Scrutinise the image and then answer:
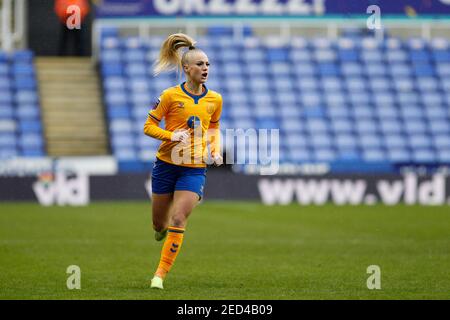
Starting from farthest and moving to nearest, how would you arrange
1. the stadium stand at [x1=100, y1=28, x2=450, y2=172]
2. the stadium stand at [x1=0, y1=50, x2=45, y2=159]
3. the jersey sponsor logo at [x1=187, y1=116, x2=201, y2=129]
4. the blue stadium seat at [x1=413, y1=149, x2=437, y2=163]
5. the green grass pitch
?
the blue stadium seat at [x1=413, y1=149, x2=437, y2=163] < the stadium stand at [x1=100, y1=28, x2=450, y2=172] < the stadium stand at [x1=0, y1=50, x2=45, y2=159] < the jersey sponsor logo at [x1=187, y1=116, x2=201, y2=129] < the green grass pitch

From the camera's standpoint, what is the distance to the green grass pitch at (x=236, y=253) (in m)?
10.2

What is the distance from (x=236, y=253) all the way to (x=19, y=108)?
19.5 m

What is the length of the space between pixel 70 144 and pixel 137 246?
55.5 ft

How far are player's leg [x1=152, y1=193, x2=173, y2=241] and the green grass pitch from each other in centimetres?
60

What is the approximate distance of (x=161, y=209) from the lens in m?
10.8

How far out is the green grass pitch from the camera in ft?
33.4

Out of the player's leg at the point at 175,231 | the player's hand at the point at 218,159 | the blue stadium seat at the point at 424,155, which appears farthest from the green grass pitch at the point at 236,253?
the blue stadium seat at the point at 424,155

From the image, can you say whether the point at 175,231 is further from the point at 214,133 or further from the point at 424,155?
the point at 424,155

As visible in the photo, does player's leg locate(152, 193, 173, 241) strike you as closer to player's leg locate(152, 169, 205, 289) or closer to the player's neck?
player's leg locate(152, 169, 205, 289)

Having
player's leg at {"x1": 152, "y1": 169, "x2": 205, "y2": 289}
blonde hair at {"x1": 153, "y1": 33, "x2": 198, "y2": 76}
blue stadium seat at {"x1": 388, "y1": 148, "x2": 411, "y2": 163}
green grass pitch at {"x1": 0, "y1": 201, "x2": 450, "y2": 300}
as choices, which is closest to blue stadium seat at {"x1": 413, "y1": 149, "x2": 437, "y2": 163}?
blue stadium seat at {"x1": 388, "y1": 148, "x2": 411, "y2": 163}

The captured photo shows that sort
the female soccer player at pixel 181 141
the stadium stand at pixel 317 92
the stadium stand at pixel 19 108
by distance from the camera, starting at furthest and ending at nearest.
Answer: the stadium stand at pixel 317 92
the stadium stand at pixel 19 108
the female soccer player at pixel 181 141

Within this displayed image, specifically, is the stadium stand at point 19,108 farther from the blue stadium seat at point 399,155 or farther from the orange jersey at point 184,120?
the orange jersey at point 184,120

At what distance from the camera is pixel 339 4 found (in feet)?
115
